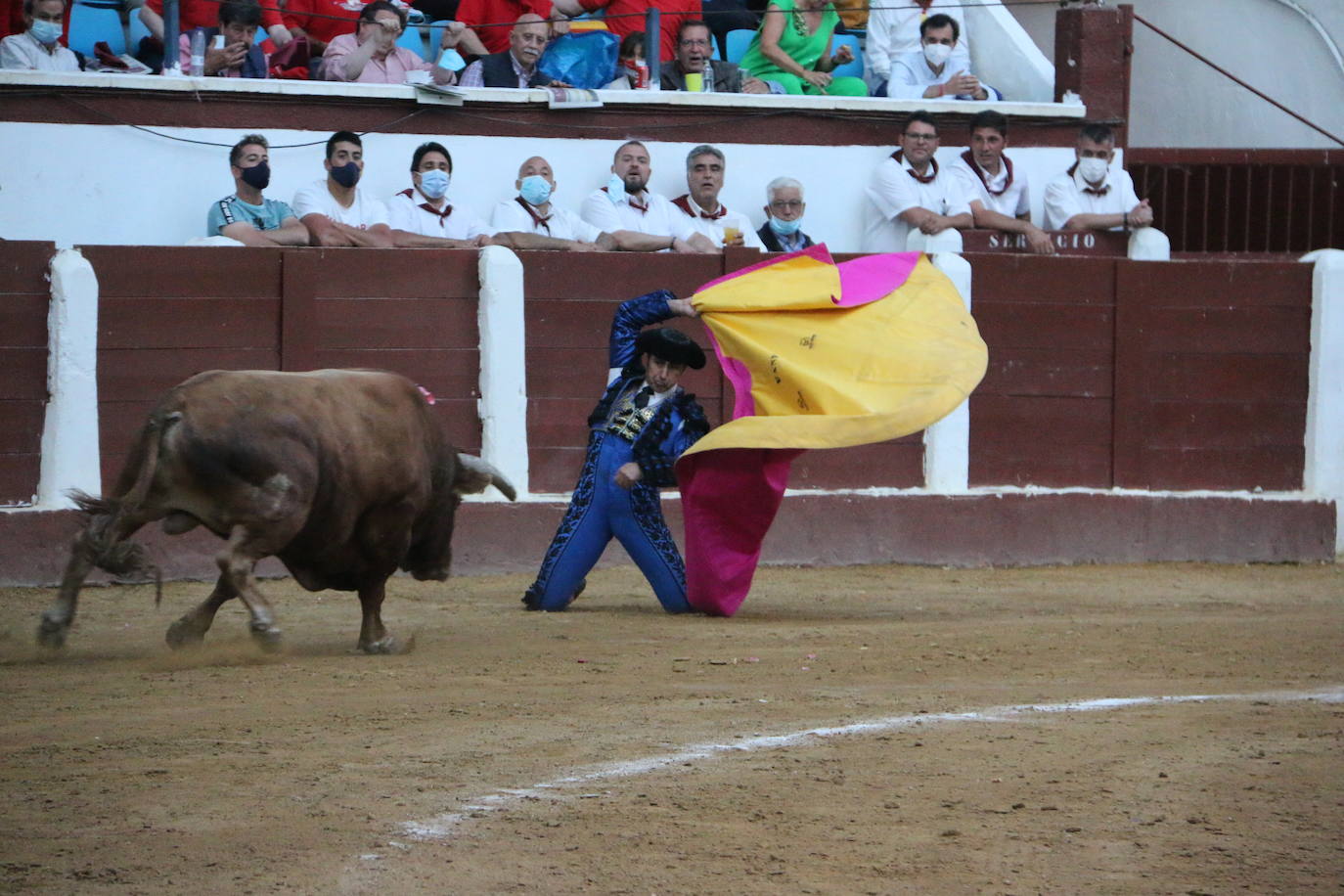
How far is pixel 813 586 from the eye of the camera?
830 centimetres

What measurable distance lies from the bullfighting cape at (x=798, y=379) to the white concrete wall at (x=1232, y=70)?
6.81m

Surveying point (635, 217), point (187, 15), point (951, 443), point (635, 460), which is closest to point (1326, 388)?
point (951, 443)

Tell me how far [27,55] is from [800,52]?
4.37 meters

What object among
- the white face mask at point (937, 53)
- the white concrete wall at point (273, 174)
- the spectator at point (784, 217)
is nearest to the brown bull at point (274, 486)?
the white concrete wall at point (273, 174)

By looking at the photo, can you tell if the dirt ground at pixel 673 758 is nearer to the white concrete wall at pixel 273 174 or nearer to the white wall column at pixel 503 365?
the white wall column at pixel 503 365

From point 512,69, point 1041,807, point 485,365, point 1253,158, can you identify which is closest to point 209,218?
point 485,365

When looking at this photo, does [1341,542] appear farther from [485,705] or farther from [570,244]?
[485,705]

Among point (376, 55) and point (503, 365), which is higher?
point (376, 55)

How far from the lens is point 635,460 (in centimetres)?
702

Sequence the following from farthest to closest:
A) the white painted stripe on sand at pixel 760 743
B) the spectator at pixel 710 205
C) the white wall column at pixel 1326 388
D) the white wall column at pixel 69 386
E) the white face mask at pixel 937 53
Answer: the white face mask at pixel 937 53
the white wall column at pixel 1326 388
the spectator at pixel 710 205
the white wall column at pixel 69 386
the white painted stripe on sand at pixel 760 743

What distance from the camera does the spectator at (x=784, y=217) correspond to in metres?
9.66

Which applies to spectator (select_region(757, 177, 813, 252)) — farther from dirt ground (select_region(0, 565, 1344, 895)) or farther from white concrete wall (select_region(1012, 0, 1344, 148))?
white concrete wall (select_region(1012, 0, 1344, 148))

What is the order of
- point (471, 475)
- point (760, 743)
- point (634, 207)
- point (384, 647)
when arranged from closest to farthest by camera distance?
point (760, 743), point (384, 647), point (471, 475), point (634, 207)

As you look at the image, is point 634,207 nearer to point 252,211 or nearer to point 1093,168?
point 252,211
